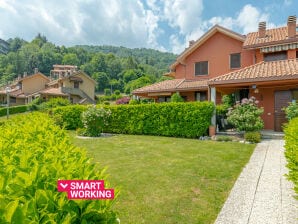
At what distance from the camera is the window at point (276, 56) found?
54.0 feet

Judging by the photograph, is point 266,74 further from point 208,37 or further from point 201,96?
point 208,37

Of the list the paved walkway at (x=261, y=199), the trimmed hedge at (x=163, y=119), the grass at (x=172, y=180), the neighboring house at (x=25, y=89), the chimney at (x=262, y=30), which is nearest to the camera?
the paved walkway at (x=261, y=199)

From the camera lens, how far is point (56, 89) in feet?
158

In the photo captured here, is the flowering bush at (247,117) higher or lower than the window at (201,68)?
lower

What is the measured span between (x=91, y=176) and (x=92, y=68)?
89626 mm

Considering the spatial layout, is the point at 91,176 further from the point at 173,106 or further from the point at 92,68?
the point at 92,68

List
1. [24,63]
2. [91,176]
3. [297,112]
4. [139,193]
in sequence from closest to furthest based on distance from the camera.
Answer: [91,176]
[139,193]
[297,112]
[24,63]

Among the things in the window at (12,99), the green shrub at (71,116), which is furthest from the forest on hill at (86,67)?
the green shrub at (71,116)

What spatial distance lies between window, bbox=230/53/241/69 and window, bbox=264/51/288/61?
261 centimetres

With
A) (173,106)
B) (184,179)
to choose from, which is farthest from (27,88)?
(184,179)

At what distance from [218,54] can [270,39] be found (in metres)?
4.35

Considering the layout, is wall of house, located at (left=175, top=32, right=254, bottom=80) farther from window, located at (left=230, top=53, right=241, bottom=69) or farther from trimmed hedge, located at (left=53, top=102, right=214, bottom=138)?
trimmed hedge, located at (left=53, top=102, right=214, bottom=138)

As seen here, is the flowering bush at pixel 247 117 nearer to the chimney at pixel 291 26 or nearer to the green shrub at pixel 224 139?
the green shrub at pixel 224 139

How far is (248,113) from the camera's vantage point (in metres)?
12.3
